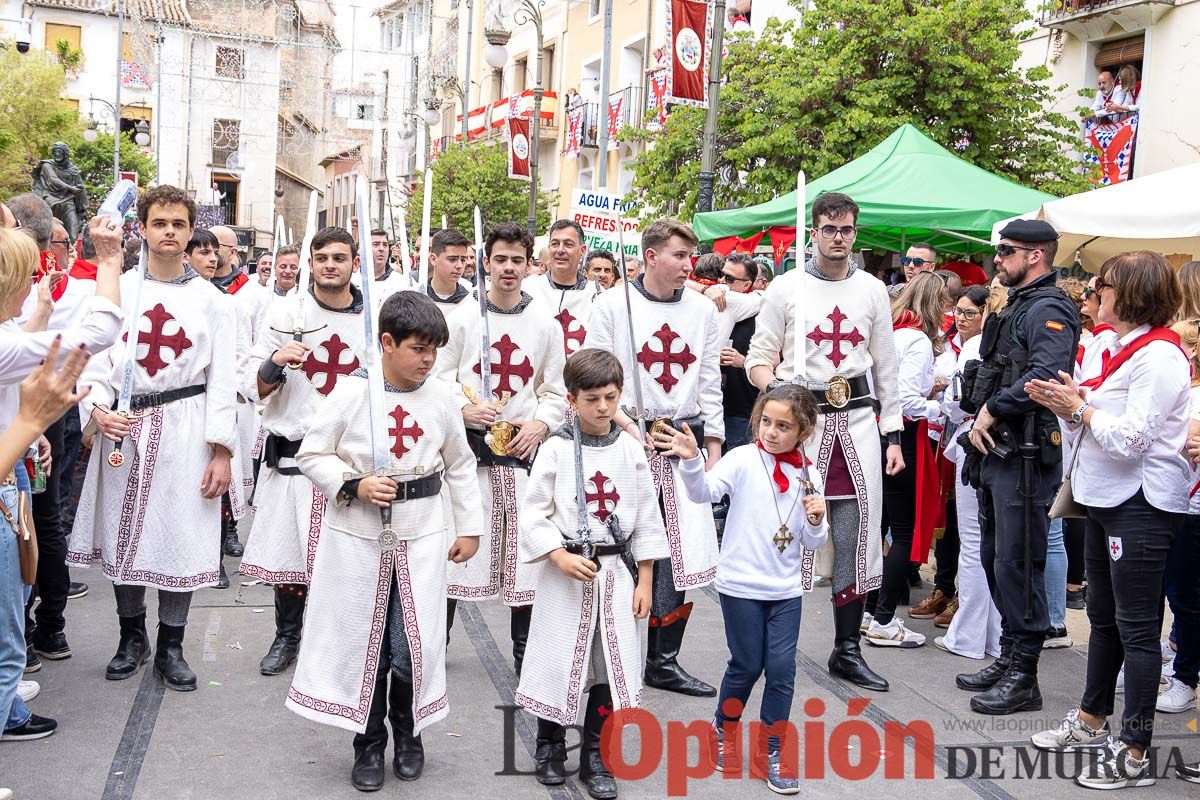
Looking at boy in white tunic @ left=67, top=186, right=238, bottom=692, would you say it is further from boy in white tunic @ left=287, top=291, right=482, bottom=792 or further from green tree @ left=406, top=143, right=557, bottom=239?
green tree @ left=406, top=143, right=557, bottom=239

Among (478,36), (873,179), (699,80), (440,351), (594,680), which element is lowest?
(594,680)

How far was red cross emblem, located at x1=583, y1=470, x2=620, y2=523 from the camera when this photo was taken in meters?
4.53

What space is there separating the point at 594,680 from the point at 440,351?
1.98 m

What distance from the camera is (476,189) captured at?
100 feet

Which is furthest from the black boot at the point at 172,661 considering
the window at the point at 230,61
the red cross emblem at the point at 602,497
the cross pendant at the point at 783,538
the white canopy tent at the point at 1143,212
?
the window at the point at 230,61

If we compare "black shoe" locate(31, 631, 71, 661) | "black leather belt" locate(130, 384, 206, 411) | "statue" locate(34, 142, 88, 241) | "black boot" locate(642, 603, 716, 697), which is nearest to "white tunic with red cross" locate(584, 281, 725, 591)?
"black boot" locate(642, 603, 716, 697)

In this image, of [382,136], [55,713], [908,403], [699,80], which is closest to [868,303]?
[908,403]

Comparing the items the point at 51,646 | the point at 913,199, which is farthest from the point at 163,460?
the point at 913,199

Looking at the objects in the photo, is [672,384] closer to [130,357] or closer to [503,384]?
[503,384]

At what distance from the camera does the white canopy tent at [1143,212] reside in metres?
7.13

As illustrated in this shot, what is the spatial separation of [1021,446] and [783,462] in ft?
4.40

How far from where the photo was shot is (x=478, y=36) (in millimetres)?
42812

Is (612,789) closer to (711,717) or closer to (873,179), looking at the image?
(711,717)

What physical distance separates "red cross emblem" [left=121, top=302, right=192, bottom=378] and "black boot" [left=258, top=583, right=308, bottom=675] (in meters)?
1.21
